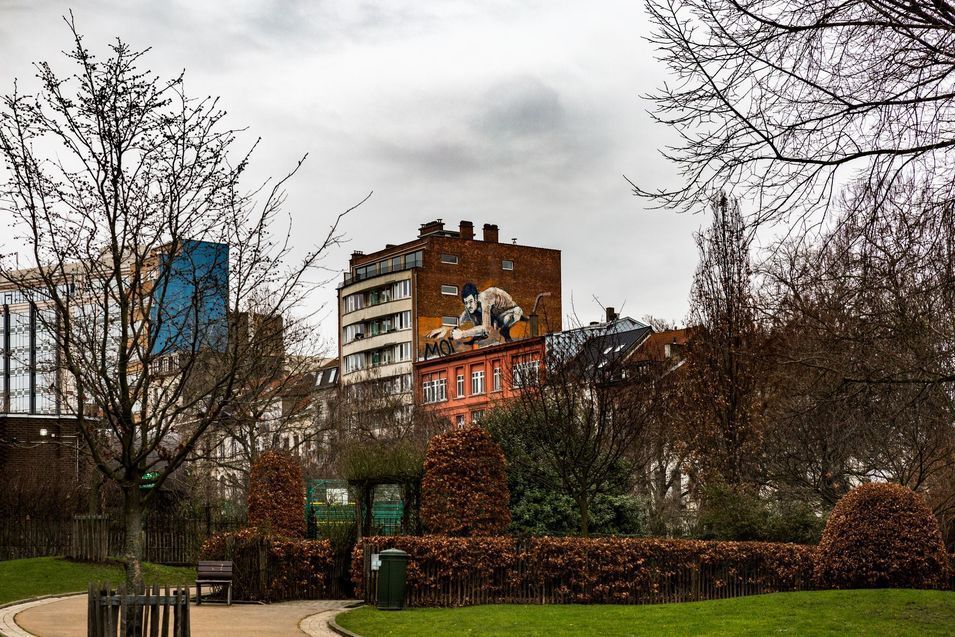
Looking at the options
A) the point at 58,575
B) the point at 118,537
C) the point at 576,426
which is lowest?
the point at 58,575

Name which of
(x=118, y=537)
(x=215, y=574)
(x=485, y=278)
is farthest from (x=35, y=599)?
(x=485, y=278)

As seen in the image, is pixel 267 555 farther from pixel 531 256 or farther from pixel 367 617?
pixel 531 256

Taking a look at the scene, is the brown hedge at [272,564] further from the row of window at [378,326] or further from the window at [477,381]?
the row of window at [378,326]

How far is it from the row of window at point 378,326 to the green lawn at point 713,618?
237ft

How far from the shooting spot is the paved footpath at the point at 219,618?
64.6ft

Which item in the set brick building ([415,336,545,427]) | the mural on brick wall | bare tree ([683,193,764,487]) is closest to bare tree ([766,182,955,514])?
bare tree ([683,193,764,487])

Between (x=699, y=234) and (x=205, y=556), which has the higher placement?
(x=699, y=234)

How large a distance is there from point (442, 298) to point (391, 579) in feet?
238

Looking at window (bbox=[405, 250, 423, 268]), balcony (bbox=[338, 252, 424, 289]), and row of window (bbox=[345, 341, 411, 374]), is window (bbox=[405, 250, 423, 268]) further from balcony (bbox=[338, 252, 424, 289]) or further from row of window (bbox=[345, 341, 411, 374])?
row of window (bbox=[345, 341, 411, 374])

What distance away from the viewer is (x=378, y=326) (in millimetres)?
97938

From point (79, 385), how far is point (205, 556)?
15.3 meters

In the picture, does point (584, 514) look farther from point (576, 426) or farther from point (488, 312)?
point (488, 312)

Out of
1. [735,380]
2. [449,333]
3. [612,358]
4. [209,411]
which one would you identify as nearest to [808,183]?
[209,411]

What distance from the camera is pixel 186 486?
43.6 m
